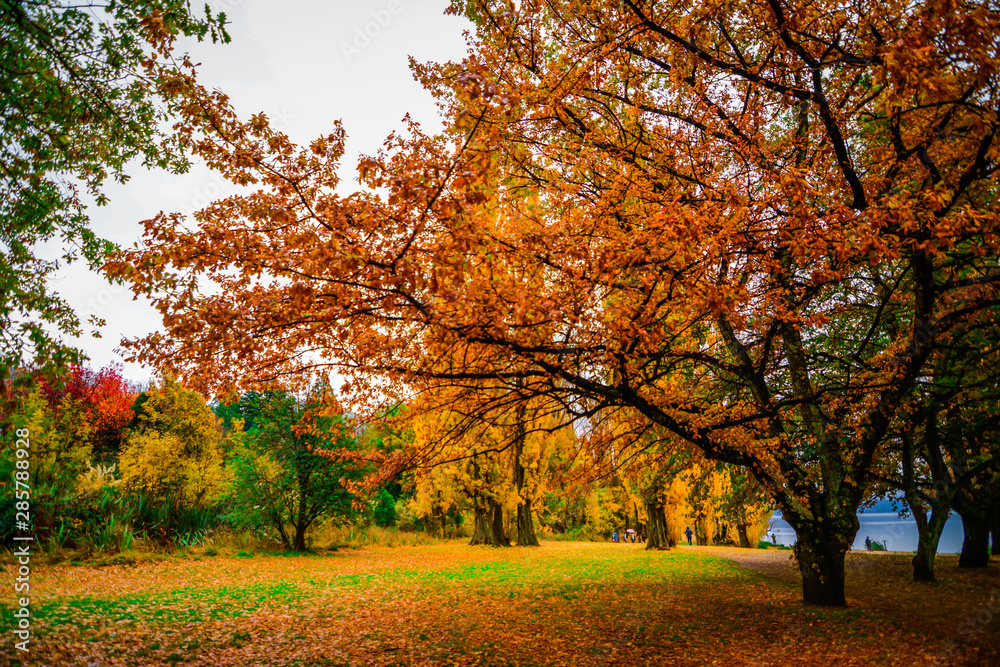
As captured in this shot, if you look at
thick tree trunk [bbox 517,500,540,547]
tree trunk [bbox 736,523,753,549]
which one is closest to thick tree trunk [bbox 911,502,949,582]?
thick tree trunk [bbox 517,500,540,547]

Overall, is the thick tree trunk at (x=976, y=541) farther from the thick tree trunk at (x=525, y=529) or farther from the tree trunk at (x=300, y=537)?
the tree trunk at (x=300, y=537)

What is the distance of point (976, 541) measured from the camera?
1653 centimetres

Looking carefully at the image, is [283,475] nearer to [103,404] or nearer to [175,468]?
[175,468]

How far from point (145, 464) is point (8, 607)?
10.8m

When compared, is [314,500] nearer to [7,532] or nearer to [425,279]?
[7,532]

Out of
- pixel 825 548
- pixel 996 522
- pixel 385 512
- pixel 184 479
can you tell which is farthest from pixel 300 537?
pixel 996 522

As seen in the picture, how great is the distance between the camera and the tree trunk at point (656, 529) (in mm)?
23594

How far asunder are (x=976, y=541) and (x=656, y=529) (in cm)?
1116

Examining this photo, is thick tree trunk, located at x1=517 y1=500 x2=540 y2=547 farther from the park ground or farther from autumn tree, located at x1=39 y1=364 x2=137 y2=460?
autumn tree, located at x1=39 y1=364 x2=137 y2=460

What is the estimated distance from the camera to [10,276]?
14.8 ft

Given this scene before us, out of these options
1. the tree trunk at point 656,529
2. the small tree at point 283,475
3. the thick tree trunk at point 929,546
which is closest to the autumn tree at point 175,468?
the small tree at point 283,475

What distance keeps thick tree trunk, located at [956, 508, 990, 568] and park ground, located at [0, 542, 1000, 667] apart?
126 inches

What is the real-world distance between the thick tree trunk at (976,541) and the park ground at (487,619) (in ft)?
10.5

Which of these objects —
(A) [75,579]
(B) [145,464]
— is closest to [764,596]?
(A) [75,579]
